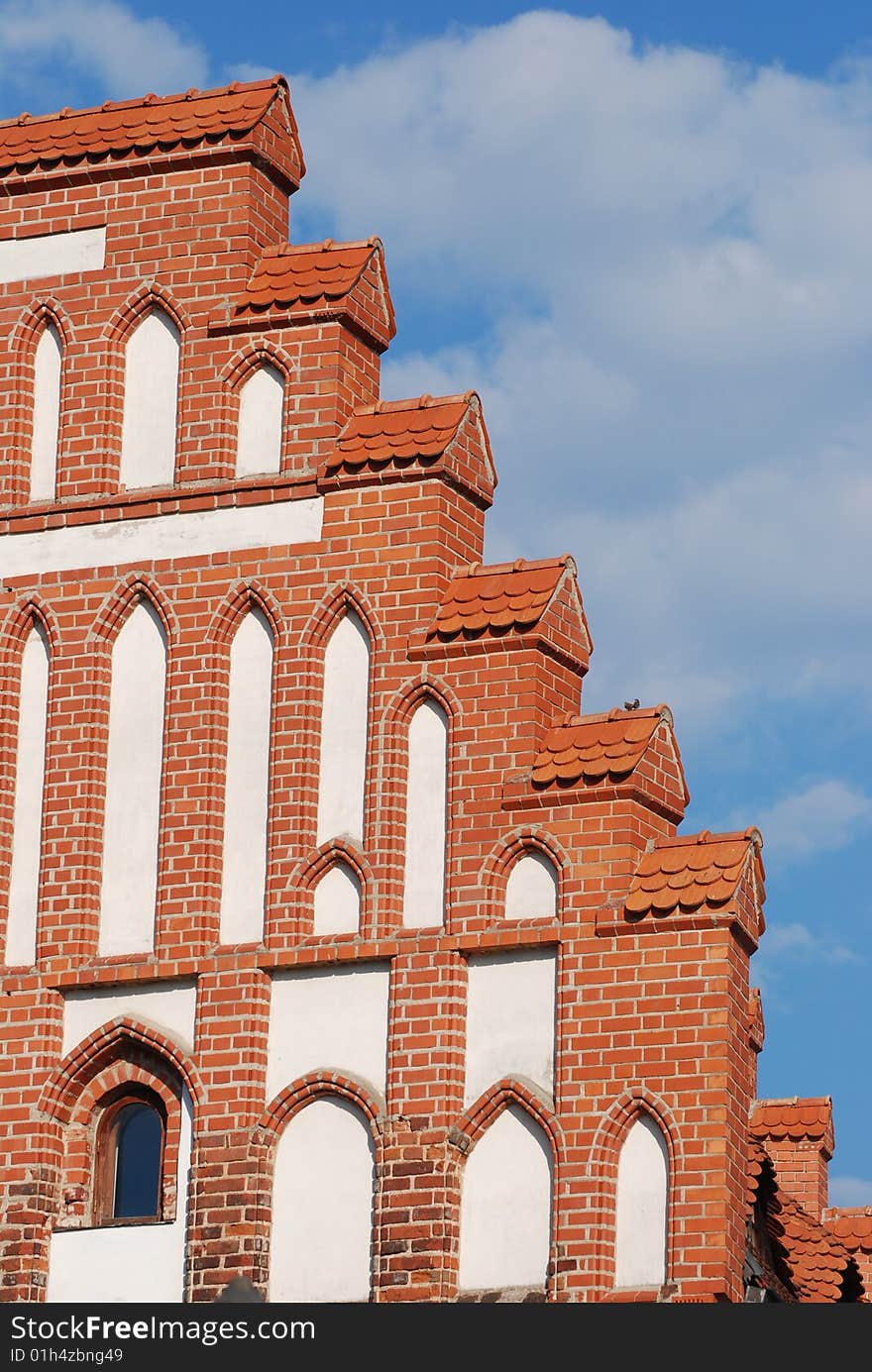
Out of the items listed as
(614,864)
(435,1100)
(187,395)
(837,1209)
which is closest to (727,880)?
(614,864)

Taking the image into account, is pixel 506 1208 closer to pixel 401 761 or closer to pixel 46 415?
pixel 401 761

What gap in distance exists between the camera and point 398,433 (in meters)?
19.1

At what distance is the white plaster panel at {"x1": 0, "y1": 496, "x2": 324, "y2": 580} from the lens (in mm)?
19203

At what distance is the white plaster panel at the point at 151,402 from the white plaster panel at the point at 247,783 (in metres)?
1.23

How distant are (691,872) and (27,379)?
17.9 feet

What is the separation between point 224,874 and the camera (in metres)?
18.7

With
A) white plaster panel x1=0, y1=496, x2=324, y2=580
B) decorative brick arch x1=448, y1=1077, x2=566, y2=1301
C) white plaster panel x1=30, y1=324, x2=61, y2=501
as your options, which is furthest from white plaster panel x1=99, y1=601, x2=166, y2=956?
decorative brick arch x1=448, y1=1077, x2=566, y2=1301

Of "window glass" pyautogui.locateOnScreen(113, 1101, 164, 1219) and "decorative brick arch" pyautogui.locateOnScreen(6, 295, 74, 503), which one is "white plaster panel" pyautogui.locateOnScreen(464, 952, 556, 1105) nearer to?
"window glass" pyautogui.locateOnScreen(113, 1101, 164, 1219)

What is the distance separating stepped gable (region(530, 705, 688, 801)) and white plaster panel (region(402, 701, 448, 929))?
0.63 metres

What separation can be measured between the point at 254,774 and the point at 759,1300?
4130 mm

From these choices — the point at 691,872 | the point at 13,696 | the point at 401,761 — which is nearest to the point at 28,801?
the point at 13,696

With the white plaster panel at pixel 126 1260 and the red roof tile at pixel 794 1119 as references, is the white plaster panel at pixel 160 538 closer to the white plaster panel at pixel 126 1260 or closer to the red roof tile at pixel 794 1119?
the white plaster panel at pixel 126 1260
